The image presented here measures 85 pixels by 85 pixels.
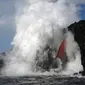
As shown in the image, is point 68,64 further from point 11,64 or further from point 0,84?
point 0,84

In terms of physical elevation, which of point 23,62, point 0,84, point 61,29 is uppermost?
point 61,29

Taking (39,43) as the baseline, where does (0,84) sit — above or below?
below

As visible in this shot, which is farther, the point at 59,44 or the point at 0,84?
the point at 59,44

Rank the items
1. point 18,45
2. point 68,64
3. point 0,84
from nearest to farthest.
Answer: point 0,84 → point 68,64 → point 18,45

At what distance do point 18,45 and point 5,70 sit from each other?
20.8 m

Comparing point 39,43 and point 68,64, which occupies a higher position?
point 39,43

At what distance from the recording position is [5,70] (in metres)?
145

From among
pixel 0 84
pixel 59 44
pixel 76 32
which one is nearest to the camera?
pixel 0 84

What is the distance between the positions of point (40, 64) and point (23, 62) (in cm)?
972

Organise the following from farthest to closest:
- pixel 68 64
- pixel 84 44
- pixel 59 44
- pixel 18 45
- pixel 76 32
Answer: pixel 18 45, pixel 59 44, pixel 68 64, pixel 76 32, pixel 84 44

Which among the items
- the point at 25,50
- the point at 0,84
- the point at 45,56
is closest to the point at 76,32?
the point at 45,56

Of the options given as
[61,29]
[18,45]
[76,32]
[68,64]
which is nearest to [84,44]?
[76,32]

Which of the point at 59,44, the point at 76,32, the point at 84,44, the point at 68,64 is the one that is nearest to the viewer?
the point at 84,44

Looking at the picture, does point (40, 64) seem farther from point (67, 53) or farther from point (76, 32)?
point (76, 32)
